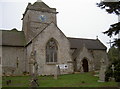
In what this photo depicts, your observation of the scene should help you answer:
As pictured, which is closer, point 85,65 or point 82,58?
point 82,58

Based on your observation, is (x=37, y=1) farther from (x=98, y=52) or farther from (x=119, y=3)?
(x=119, y=3)

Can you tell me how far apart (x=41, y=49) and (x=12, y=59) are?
18.6ft

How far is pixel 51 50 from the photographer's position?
30.6 m

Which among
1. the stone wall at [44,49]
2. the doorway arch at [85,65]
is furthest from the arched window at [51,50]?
the doorway arch at [85,65]

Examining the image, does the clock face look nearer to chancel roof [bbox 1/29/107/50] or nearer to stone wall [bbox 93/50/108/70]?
chancel roof [bbox 1/29/107/50]

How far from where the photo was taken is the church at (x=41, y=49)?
1163 inches

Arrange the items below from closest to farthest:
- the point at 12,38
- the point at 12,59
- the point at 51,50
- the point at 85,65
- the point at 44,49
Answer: the point at 44,49 < the point at 51,50 < the point at 12,59 < the point at 12,38 < the point at 85,65

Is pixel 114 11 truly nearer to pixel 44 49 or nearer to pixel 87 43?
pixel 44 49

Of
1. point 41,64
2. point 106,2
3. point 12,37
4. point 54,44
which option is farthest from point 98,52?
point 106,2

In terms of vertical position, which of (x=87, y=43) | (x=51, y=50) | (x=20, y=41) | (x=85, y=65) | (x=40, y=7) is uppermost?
(x=40, y=7)

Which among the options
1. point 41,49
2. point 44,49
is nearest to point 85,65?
point 44,49

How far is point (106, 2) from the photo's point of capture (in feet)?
46.3

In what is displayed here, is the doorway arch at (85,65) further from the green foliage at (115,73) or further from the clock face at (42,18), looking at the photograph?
the green foliage at (115,73)

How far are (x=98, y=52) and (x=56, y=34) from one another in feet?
41.9
